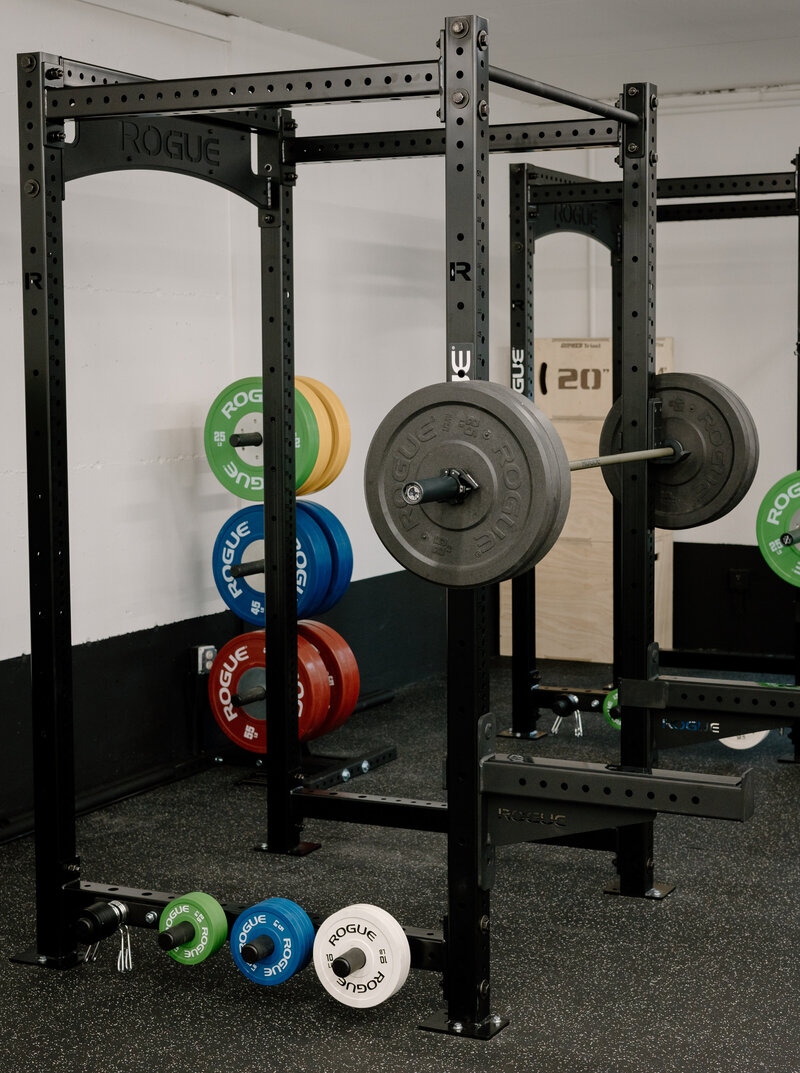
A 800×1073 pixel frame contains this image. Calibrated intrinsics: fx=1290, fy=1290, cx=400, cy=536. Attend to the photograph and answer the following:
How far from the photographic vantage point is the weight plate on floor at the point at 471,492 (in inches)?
90.6

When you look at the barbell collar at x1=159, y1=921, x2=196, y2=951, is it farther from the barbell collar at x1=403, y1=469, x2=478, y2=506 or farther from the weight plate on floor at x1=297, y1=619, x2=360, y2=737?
the weight plate on floor at x1=297, y1=619, x2=360, y2=737

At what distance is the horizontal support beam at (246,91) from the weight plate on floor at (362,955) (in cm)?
166

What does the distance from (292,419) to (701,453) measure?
117 centimetres

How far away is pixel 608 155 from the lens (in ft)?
23.0

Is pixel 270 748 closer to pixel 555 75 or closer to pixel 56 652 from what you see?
pixel 56 652

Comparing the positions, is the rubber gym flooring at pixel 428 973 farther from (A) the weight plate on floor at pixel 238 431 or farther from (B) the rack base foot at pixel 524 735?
(A) the weight plate on floor at pixel 238 431

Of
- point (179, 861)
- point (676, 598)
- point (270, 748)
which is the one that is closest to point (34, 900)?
point (179, 861)

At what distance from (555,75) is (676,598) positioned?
269 centimetres

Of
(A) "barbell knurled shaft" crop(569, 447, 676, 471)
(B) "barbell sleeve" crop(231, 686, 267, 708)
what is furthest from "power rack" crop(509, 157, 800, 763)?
(B) "barbell sleeve" crop(231, 686, 267, 708)

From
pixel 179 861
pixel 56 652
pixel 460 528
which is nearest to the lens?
pixel 460 528

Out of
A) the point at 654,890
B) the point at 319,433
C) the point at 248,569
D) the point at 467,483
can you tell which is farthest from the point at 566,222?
the point at 467,483

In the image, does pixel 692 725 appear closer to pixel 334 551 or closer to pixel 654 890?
pixel 654 890

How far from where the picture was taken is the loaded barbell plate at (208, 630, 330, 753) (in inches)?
168

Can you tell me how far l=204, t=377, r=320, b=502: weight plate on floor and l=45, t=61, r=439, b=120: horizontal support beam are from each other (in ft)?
4.76
